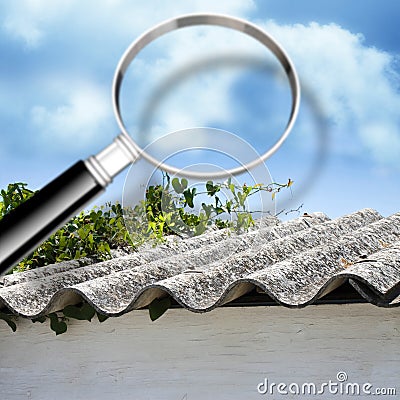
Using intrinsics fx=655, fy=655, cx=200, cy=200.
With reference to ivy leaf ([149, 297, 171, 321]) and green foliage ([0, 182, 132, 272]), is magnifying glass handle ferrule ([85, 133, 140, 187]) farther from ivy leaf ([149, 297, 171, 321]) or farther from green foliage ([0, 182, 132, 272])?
green foliage ([0, 182, 132, 272])

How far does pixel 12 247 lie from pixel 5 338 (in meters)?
2.84

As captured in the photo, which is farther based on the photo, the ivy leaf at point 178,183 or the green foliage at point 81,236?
the green foliage at point 81,236

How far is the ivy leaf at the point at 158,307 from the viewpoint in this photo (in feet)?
8.85

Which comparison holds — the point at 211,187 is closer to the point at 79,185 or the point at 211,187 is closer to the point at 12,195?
the point at 79,185

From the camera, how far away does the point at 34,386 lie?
10.3 feet

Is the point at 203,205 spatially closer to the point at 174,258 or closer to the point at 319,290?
the point at 174,258

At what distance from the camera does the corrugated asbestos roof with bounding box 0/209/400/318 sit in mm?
2402

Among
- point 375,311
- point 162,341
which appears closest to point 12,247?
point 375,311

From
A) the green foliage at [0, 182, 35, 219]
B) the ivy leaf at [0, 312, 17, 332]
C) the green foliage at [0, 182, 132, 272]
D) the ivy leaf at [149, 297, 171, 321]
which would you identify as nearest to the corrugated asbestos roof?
the ivy leaf at [149, 297, 171, 321]

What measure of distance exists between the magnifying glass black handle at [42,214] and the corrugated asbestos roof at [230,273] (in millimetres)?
1208

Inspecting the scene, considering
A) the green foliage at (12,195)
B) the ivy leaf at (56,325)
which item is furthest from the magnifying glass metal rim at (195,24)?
the green foliage at (12,195)

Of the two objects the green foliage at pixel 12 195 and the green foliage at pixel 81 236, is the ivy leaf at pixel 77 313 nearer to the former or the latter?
the green foliage at pixel 81 236

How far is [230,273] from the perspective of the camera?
9.36 ft

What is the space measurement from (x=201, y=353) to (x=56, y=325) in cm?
73
